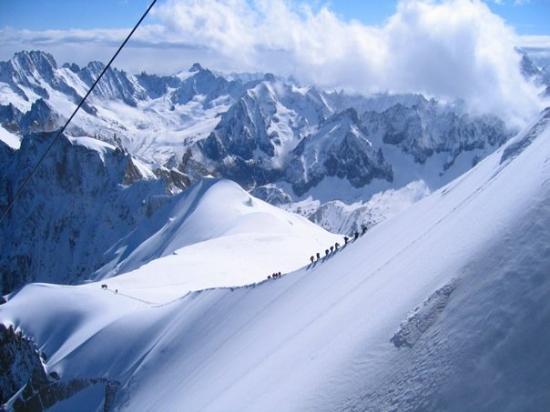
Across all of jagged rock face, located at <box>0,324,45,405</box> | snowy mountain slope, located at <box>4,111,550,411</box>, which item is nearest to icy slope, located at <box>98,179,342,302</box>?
jagged rock face, located at <box>0,324,45,405</box>

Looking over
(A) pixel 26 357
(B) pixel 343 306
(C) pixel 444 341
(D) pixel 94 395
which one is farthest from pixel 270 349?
(A) pixel 26 357

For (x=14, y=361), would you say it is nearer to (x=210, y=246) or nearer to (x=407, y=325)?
(x=210, y=246)

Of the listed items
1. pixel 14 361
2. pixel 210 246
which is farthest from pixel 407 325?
pixel 210 246

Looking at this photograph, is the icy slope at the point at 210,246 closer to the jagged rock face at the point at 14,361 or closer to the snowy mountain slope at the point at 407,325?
the jagged rock face at the point at 14,361

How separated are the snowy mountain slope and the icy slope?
25373mm

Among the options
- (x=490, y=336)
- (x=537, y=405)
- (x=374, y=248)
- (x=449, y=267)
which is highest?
(x=374, y=248)

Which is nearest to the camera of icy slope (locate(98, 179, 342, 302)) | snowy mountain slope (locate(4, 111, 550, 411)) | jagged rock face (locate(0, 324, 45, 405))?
snowy mountain slope (locate(4, 111, 550, 411))

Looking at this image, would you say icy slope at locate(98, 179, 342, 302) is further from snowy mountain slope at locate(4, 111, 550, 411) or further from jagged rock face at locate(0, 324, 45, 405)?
snowy mountain slope at locate(4, 111, 550, 411)

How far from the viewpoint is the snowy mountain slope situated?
11.9m

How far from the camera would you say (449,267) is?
16.1 m

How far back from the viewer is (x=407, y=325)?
14.6 m

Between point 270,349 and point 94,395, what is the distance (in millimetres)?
25379

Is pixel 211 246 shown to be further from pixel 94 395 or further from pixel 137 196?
pixel 137 196

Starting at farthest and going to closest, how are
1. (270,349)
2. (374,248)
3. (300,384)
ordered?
(374,248) < (270,349) < (300,384)
